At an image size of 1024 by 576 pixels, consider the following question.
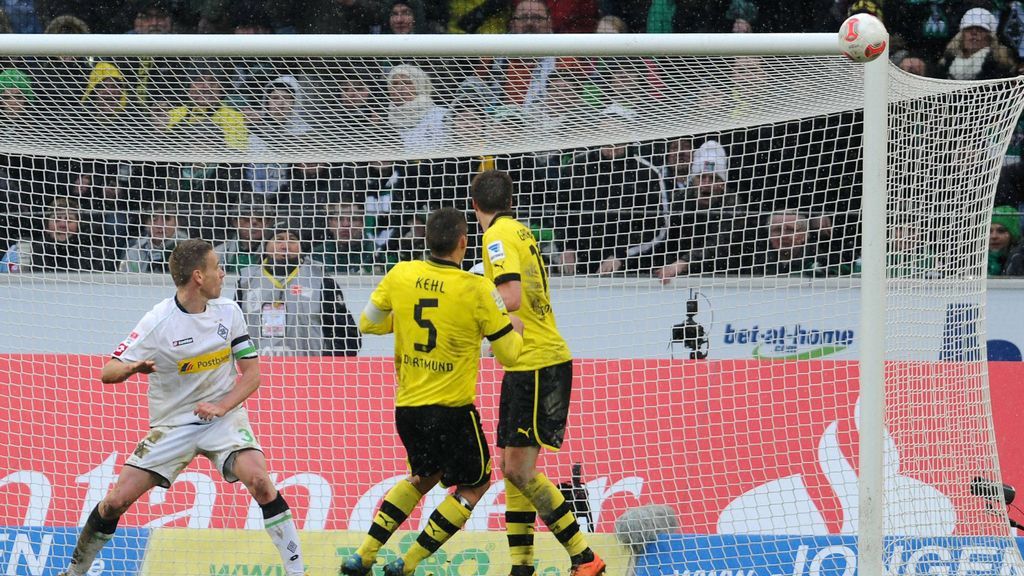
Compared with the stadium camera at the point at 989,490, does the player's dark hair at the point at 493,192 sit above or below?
above

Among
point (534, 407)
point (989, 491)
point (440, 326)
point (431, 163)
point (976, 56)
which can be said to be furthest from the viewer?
point (976, 56)

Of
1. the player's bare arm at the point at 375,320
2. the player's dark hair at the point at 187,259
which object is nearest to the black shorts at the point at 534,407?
the player's bare arm at the point at 375,320

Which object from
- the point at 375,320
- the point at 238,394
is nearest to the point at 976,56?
the point at 375,320

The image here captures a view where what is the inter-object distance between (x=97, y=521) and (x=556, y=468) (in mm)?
2489

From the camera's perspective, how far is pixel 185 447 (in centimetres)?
559

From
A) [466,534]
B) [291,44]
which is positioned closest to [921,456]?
[466,534]

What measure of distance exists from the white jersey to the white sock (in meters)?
0.56

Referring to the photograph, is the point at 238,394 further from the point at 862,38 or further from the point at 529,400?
the point at 862,38

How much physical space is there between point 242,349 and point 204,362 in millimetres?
175

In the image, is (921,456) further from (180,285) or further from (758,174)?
(180,285)

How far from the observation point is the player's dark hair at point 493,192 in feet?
18.9

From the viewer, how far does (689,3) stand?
385 inches

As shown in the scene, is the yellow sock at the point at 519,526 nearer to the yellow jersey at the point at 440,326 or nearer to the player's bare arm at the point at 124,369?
the yellow jersey at the point at 440,326

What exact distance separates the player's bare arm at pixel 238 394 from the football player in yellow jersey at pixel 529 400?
1.12 m
